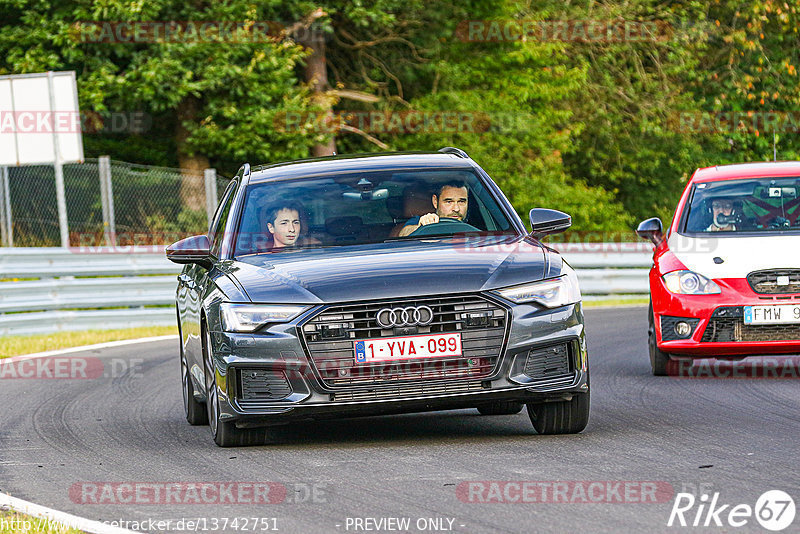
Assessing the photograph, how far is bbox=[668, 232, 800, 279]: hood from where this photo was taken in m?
10.5

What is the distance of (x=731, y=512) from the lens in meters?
5.43

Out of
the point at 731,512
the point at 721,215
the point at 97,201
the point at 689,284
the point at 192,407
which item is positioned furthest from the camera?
the point at 97,201

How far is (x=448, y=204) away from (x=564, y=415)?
1513 millimetres

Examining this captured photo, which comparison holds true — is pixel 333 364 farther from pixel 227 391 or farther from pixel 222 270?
pixel 222 270

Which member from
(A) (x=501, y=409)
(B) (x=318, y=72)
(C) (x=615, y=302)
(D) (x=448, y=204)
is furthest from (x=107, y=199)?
(D) (x=448, y=204)

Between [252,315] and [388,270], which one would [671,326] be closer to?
[388,270]

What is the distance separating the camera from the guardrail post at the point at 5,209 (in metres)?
21.6

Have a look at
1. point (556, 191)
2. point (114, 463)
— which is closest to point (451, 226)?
point (114, 463)

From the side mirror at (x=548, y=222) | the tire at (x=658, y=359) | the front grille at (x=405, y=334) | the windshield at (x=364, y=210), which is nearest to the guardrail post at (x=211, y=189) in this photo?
the tire at (x=658, y=359)

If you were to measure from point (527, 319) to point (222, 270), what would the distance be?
1789 millimetres

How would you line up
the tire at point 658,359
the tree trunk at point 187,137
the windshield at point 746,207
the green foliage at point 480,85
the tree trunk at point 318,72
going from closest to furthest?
the tire at point 658,359 < the windshield at point 746,207 < the green foliage at point 480,85 < the tree trunk at point 187,137 < the tree trunk at point 318,72

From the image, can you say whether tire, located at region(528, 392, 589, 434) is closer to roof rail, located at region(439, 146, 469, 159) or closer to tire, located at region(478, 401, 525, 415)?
tire, located at region(478, 401, 525, 415)

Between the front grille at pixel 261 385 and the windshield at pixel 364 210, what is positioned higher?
the windshield at pixel 364 210

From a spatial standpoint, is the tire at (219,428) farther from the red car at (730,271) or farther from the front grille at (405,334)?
the red car at (730,271)
